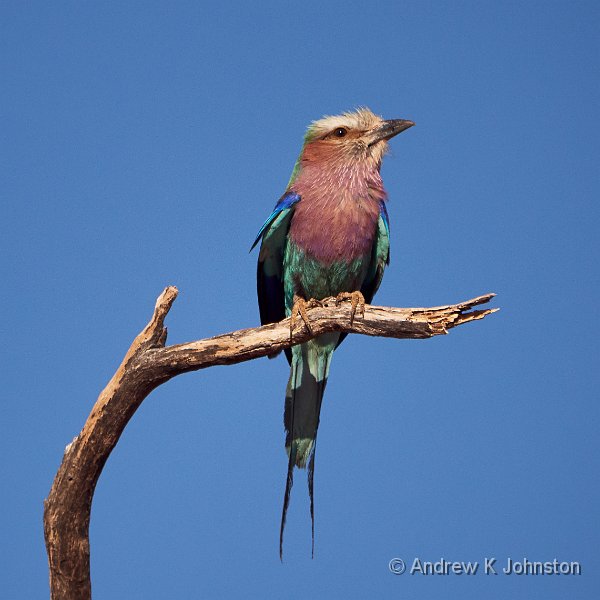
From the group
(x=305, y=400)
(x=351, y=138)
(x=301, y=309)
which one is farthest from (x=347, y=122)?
(x=305, y=400)

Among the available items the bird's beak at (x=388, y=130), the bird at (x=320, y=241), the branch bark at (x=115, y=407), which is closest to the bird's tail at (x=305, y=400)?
the bird at (x=320, y=241)

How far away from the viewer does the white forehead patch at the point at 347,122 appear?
471 cm

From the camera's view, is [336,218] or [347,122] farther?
[347,122]

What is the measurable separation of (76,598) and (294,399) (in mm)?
1562

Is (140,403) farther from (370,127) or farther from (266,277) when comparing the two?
(370,127)

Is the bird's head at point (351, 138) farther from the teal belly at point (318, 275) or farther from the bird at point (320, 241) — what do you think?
the teal belly at point (318, 275)

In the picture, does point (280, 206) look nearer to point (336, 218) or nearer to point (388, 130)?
point (336, 218)

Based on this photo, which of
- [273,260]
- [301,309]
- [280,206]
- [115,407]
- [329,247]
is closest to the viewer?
[115,407]

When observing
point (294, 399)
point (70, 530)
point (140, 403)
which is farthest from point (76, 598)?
point (294, 399)

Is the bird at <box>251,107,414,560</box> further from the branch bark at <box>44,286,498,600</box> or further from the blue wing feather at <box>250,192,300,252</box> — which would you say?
the branch bark at <box>44,286,498,600</box>

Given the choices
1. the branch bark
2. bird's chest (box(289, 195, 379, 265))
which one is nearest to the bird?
bird's chest (box(289, 195, 379, 265))

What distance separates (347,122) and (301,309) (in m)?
1.30

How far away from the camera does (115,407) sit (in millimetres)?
3727

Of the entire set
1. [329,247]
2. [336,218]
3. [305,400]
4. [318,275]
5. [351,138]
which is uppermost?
[351,138]
